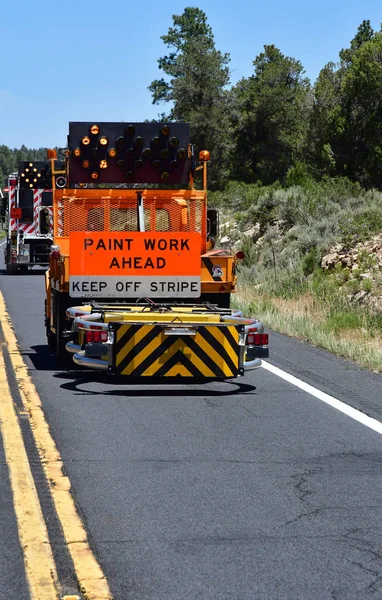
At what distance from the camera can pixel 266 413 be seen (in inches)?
405

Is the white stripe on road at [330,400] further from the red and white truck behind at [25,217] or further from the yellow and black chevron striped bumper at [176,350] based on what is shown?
the red and white truck behind at [25,217]

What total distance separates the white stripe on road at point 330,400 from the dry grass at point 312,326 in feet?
4.04

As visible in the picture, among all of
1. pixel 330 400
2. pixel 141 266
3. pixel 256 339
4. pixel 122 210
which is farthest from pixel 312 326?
pixel 330 400

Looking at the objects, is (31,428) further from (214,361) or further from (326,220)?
(326,220)

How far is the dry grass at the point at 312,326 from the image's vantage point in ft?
47.6

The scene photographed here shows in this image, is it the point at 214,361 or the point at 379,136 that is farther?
the point at 379,136

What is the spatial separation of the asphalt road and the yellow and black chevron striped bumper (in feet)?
0.85

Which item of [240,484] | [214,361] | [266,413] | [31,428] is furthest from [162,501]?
[214,361]

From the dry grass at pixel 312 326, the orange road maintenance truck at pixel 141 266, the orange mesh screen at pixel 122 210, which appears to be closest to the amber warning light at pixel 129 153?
the orange road maintenance truck at pixel 141 266

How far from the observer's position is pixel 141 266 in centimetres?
1272

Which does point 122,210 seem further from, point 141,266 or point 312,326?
point 312,326

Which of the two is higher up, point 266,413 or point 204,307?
point 204,307

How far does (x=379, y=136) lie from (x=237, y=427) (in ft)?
127

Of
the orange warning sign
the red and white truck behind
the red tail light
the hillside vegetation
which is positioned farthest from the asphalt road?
the red and white truck behind
